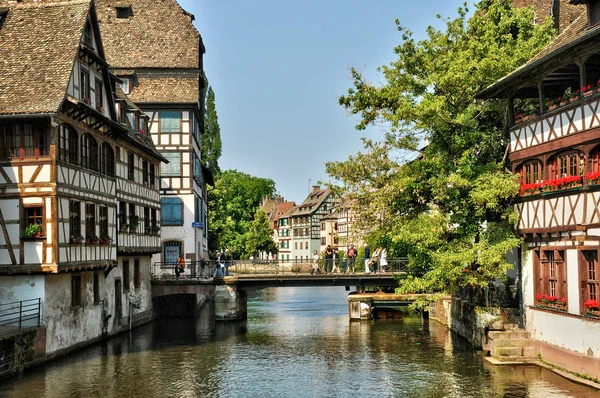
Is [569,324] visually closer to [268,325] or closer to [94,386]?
[94,386]

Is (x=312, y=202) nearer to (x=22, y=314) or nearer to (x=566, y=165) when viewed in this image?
(x=22, y=314)

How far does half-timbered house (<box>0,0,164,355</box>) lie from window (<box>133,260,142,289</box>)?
3720 millimetres

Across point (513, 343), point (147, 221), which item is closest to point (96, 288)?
point (147, 221)

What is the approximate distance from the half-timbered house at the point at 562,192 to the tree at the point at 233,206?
4558cm

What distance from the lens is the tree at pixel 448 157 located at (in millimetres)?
26828

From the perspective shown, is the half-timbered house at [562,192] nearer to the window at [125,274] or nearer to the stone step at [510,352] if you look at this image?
the stone step at [510,352]

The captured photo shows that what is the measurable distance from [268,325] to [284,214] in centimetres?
9998

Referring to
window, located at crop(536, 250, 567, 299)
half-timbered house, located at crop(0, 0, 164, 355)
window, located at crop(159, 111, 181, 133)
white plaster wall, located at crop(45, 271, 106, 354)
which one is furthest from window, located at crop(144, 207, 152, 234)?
window, located at crop(536, 250, 567, 299)

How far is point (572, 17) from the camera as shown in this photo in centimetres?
3055

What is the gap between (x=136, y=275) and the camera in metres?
38.4

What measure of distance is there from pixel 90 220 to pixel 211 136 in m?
37.6

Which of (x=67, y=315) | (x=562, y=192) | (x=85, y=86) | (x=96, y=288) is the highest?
(x=85, y=86)

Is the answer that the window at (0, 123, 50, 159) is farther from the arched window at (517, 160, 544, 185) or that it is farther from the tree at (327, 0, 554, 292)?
the arched window at (517, 160, 544, 185)

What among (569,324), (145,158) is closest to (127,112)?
(145,158)
